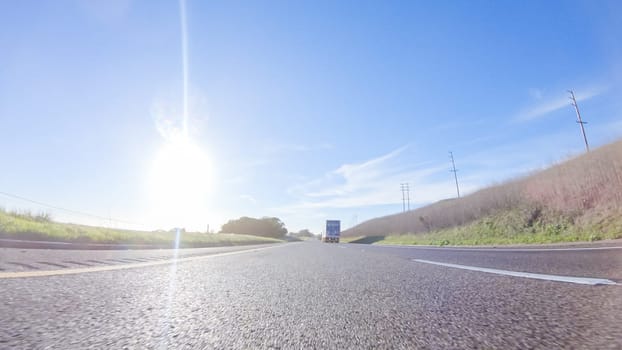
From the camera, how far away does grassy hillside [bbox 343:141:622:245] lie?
13.2m

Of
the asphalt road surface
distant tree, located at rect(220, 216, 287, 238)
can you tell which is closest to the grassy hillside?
the asphalt road surface

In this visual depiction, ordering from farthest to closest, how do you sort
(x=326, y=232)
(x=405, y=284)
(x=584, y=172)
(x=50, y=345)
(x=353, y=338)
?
(x=326, y=232) < (x=584, y=172) < (x=405, y=284) < (x=353, y=338) < (x=50, y=345)

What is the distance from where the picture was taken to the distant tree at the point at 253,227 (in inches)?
4023

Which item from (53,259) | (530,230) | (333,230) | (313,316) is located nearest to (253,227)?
(333,230)

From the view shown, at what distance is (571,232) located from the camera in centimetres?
1370

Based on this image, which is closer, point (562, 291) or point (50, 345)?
point (50, 345)

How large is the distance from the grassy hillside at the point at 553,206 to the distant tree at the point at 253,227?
7910 centimetres

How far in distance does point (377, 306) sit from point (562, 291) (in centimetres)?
102

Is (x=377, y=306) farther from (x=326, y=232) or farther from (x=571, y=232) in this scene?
(x=326, y=232)

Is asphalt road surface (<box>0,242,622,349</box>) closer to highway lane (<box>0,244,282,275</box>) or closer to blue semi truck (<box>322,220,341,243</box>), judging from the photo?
highway lane (<box>0,244,282,275</box>)

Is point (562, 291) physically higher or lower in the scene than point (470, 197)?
lower

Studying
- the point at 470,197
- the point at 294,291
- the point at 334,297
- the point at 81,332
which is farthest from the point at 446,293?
the point at 470,197

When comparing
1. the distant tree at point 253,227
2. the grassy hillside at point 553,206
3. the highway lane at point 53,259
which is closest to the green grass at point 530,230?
the grassy hillside at point 553,206

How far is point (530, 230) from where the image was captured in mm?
17797
